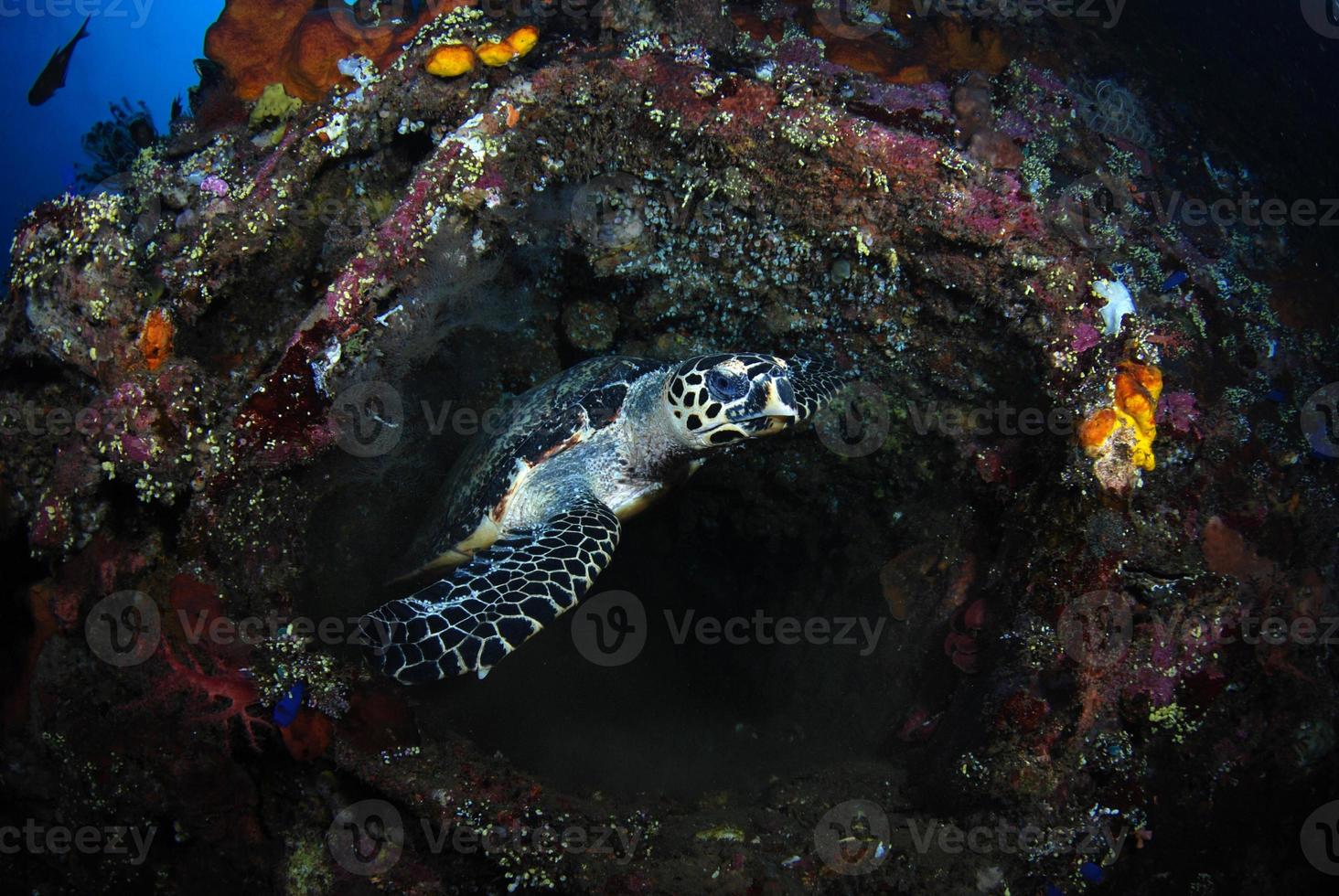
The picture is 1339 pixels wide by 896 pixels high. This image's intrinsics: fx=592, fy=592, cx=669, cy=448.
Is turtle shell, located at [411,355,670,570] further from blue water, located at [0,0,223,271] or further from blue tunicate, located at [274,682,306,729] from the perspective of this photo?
blue water, located at [0,0,223,271]

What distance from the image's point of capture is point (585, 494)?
11.4 feet

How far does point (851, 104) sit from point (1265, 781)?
356cm

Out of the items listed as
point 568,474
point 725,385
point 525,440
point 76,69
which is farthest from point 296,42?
point 76,69

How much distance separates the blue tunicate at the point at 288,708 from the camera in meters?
2.44

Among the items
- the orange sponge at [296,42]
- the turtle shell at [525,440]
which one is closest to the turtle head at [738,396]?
the turtle shell at [525,440]

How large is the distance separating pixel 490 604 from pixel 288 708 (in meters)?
0.96

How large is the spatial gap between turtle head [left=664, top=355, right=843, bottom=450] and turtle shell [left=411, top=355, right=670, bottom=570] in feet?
1.62

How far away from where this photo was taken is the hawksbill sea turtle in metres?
2.37

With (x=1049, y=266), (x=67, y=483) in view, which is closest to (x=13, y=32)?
(x=67, y=483)

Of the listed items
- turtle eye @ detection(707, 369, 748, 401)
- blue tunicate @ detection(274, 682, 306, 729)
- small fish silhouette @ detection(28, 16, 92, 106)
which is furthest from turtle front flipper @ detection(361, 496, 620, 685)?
small fish silhouette @ detection(28, 16, 92, 106)

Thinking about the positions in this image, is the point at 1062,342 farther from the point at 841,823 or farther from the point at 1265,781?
the point at 841,823

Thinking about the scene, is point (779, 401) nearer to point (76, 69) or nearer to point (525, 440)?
point (525, 440)

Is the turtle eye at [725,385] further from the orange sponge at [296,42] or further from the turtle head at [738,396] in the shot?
the orange sponge at [296,42]

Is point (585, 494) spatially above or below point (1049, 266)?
below
